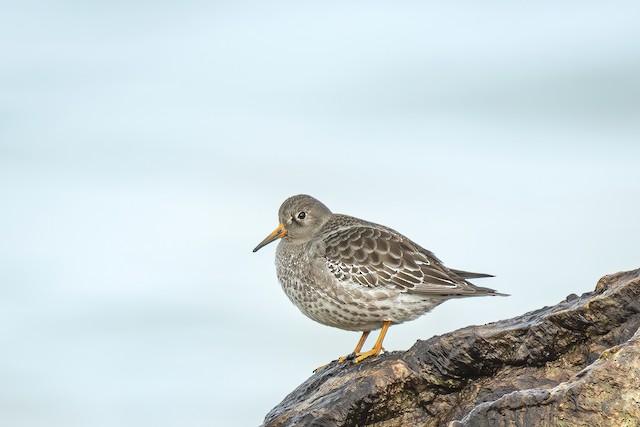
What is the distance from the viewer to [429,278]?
9750 mm

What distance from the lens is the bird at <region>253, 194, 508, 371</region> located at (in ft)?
31.5

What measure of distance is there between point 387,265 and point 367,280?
265 mm

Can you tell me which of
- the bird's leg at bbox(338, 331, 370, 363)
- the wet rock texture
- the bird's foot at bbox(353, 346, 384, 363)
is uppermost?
the bird's leg at bbox(338, 331, 370, 363)

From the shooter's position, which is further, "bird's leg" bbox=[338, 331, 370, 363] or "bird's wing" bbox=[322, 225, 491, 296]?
"bird's wing" bbox=[322, 225, 491, 296]

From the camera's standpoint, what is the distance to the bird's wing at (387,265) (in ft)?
31.6

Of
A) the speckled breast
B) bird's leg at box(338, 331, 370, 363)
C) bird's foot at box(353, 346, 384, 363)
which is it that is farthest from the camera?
the speckled breast

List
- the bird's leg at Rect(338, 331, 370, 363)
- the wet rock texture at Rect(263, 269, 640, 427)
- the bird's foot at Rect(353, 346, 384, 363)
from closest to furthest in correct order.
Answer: the wet rock texture at Rect(263, 269, 640, 427) < the bird's foot at Rect(353, 346, 384, 363) < the bird's leg at Rect(338, 331, 370, 363)

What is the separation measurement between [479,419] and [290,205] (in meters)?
5.77

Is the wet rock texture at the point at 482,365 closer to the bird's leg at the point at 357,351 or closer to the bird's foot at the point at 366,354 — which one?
the bird's foot at the point at 366,354

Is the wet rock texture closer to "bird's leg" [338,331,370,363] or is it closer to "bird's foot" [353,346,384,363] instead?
"bird's foot" [353,346,384,363]

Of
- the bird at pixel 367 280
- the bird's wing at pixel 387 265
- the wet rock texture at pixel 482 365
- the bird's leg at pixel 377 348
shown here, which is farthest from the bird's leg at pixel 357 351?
the wet rock texture at pixel 482 365

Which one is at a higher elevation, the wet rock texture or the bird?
the bird

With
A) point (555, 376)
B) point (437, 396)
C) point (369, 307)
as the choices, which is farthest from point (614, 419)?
point (369, 307)

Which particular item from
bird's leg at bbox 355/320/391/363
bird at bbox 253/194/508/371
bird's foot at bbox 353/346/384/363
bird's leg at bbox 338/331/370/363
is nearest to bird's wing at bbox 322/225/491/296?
bird at bbox 253/194/508/371
